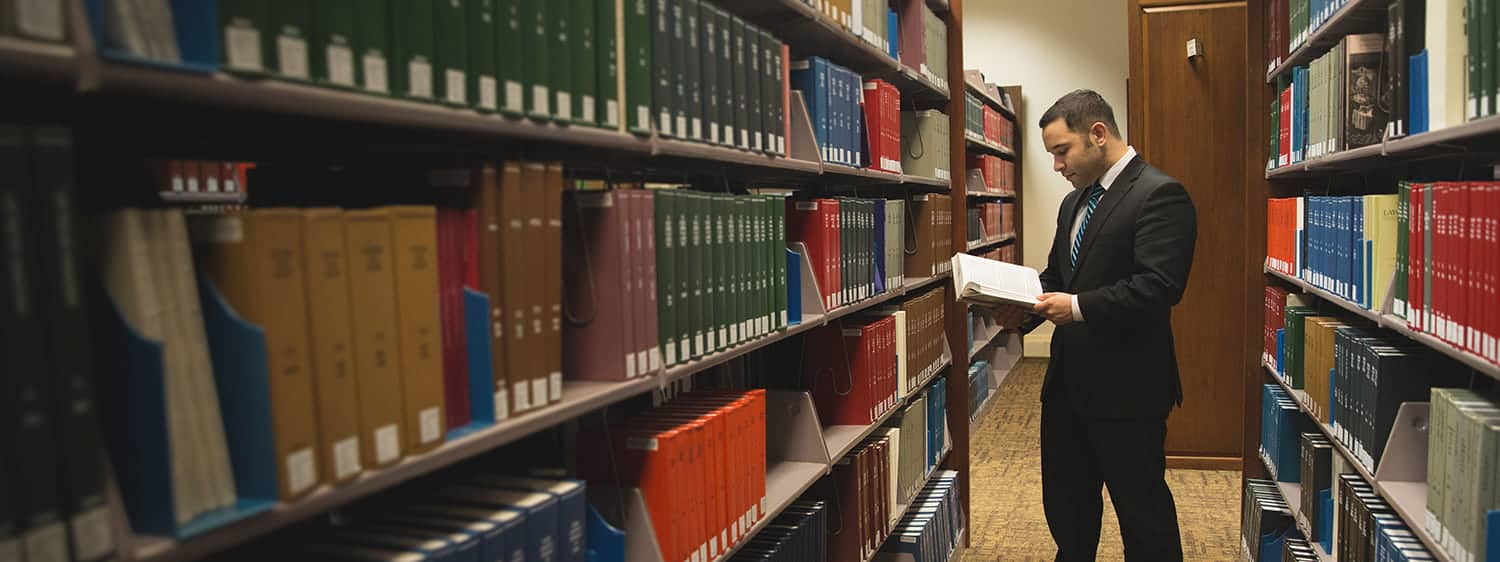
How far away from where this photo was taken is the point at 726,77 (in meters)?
2.00

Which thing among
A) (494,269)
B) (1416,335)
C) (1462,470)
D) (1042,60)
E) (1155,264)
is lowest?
(1462,470)

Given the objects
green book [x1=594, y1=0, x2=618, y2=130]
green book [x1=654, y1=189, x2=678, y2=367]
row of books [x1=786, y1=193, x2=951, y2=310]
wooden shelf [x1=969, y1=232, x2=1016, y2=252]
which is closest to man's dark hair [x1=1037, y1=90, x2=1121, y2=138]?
row of books [x1=786, y1=193, x2=951, y2=310]

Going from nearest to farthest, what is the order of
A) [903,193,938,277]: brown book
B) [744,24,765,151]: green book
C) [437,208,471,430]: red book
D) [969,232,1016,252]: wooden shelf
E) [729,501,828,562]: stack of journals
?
[437,208,471,430]: red book → [744,24,765,151]: green book → [729,501,828,562]: stack of journals → [903,193,938,277]: brown book → [969,232,1016,252]: wooden shelf

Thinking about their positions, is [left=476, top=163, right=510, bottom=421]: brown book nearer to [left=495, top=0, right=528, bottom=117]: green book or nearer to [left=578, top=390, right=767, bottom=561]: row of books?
[left=495, top=0, right=528, bottom=117]: green book

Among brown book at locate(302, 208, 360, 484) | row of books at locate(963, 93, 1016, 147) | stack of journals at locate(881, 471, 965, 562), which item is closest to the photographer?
brown book at locate(302, 208, 360, 484)

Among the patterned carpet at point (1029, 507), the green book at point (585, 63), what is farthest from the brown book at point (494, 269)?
the patterned carpet at point (1029, 507)

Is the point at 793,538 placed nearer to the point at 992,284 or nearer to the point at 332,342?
the point at 992,284

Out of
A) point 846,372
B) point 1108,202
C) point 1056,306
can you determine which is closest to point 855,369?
point 846,372

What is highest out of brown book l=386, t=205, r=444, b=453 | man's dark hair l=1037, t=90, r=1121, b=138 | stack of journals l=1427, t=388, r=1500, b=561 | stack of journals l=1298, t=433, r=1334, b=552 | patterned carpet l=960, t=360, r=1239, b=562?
man's dark hair l=1037, t=90, r=1121, b=138

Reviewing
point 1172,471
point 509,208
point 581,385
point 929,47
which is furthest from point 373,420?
point 1172,471

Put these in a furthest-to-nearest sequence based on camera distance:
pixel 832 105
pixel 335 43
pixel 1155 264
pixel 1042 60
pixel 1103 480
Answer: pixel 1042 60, pixel 1103 480, pixel 1155 264, pixel 832 105, pixel 335 43

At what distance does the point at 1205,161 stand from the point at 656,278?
3991 mm

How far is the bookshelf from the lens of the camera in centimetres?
86

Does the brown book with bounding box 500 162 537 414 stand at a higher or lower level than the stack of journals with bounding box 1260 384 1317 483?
higher
